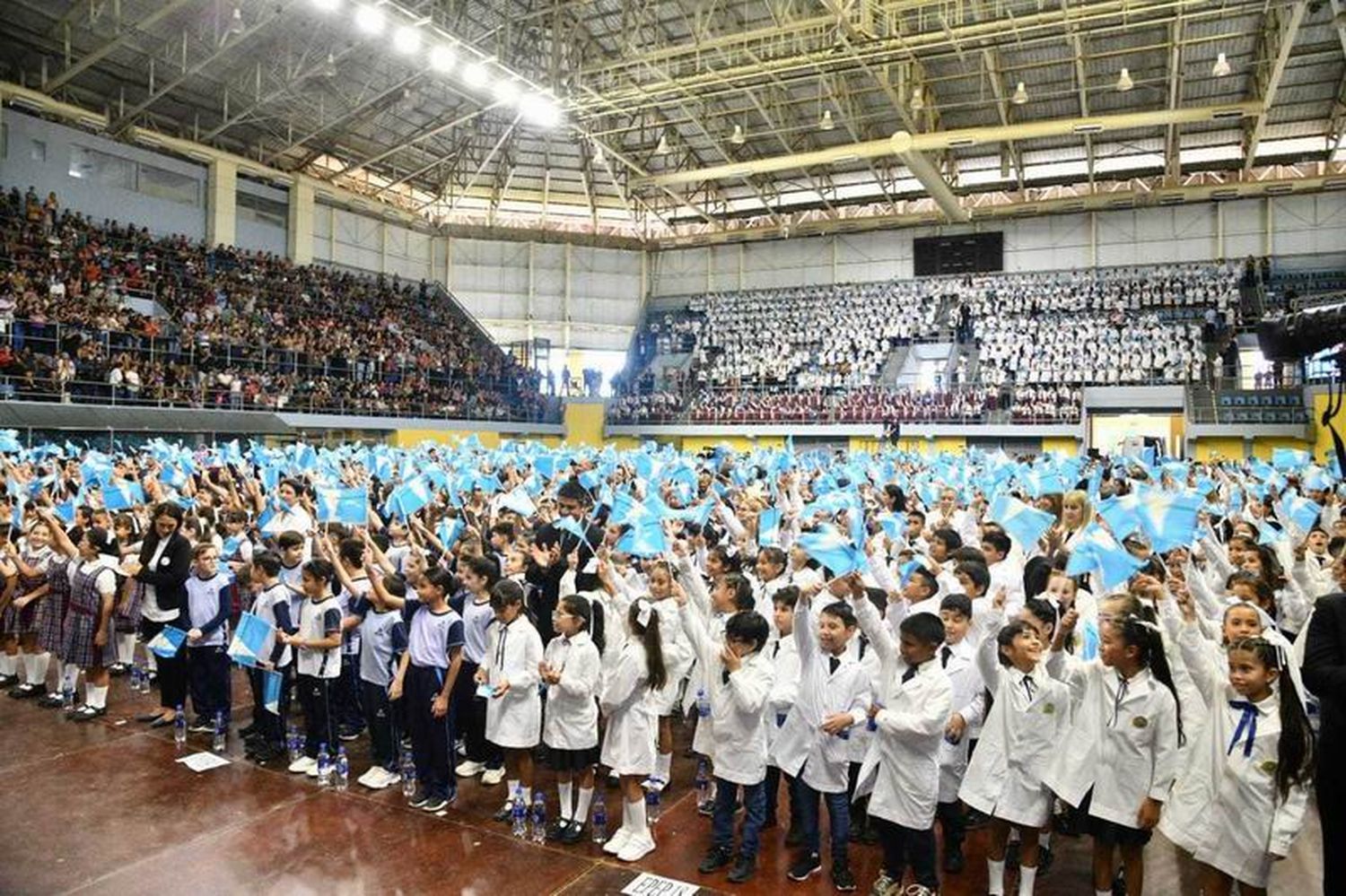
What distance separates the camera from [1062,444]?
24781 millimetres

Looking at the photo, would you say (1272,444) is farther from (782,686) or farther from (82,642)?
(82,642)

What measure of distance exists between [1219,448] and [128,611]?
2529cm

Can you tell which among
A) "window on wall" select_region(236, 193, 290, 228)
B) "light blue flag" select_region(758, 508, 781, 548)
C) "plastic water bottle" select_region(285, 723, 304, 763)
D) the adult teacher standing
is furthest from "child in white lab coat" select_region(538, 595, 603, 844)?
"window on wall" select_region(236, 193, 290, 228)

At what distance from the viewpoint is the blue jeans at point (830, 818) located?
14.5 ft

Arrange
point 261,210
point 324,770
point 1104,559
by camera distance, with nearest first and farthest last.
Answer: point 1104,559, point 324,770, point 261,210

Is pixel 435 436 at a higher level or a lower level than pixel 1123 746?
higher

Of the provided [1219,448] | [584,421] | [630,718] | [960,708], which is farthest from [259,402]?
[1219,448]

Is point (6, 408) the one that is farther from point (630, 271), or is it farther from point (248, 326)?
point (630, 271)

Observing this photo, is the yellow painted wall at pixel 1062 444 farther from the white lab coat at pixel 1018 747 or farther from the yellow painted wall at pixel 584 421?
the white lab coat at pixel 1018 747

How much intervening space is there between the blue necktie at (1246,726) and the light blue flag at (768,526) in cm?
394

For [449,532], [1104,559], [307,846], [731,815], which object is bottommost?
[307,846]

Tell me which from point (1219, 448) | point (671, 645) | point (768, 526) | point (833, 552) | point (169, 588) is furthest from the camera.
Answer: point (1219, 448)

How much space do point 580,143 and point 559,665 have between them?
28.3 meters

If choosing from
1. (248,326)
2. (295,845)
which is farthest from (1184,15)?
(248,326)
